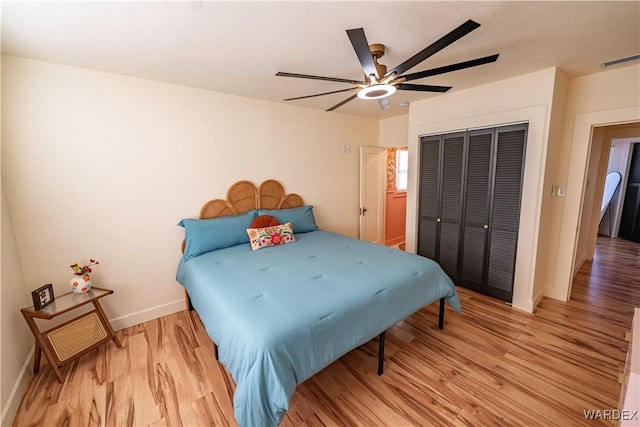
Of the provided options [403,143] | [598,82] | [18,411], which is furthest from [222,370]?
[598,82]

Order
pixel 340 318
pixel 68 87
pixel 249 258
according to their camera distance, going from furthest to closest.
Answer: pixel 249 258
pixel 68 87
pixel 340 318

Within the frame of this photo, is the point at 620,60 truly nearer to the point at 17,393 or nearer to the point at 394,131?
the point at 394,131

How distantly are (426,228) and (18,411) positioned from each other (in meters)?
4.14

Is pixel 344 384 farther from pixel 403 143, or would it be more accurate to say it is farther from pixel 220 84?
pixel 403 143

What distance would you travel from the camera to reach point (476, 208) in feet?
10.3

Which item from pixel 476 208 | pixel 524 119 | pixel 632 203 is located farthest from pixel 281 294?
pixel 632 203

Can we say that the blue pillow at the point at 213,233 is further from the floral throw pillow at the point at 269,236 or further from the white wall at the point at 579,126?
the white wall at the point at 579,126

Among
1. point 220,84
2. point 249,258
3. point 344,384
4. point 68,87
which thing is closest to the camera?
point 344,384

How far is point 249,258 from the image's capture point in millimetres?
2535

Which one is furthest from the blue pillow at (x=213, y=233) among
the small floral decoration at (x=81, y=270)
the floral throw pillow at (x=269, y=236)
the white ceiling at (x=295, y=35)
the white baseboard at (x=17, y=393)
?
Result: the white ceiling at (x=295, y=35)

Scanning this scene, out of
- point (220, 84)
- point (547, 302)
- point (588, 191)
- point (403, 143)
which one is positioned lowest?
point (547, 302)

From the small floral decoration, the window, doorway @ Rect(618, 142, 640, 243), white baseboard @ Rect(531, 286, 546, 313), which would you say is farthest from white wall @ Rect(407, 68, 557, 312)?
doorway @ Rect(618, 142, 640, 243)

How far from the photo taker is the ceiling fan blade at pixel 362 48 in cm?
131

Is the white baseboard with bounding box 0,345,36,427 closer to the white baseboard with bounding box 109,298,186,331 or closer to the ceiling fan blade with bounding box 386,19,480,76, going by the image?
the white baseboard with bounding box 109,298,186,331
